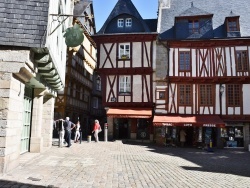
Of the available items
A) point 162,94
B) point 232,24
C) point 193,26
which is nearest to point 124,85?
point 162,94

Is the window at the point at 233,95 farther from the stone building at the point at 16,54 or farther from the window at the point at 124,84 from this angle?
the stone building at the point at 16,54

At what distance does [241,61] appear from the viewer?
18.9 metres

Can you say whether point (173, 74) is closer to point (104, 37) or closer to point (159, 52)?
point (159, 52)

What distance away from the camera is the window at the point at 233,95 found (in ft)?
→ 61.3

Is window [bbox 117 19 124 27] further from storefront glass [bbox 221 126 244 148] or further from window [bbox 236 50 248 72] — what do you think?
storefront glass [bbox 221 126 244 148]

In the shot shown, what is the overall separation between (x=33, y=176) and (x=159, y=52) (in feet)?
49.0

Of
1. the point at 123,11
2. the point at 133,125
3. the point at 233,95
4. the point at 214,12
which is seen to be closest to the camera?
the point at 233,95

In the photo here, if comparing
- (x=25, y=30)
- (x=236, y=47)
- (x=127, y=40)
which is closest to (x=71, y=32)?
(x=25, y=30)

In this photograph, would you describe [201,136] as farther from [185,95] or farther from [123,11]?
[123,11]

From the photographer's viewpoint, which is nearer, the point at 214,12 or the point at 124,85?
the point at 124,85

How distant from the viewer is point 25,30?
643 cm

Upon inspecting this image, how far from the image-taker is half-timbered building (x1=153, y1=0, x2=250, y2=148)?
18.7 metres

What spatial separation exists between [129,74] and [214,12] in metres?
8.69

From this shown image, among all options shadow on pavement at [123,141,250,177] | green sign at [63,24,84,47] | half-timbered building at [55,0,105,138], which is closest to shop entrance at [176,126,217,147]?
shadow on pavement at [123,141,250,177]
